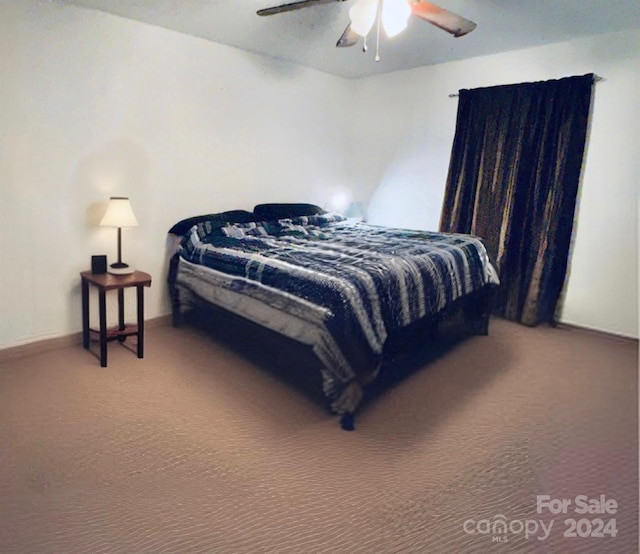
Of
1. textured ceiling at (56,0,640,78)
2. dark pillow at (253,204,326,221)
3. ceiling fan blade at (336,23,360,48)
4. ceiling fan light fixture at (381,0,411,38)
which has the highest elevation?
textured ceiling at (56,0,640,78)

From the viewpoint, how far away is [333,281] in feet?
7.19

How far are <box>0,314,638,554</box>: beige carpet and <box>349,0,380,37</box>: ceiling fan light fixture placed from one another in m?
1.99

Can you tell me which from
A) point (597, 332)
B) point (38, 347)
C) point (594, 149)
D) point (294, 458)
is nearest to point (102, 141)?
point (38, 347)

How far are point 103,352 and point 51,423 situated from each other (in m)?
0.67

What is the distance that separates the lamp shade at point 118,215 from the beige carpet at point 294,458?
0.88m

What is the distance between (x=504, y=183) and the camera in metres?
3.81

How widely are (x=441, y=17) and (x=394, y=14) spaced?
35 cm

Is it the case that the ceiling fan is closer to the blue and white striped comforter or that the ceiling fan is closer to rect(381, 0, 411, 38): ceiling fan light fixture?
rect(381, 0, 411, 38): ceiling fan light fixture

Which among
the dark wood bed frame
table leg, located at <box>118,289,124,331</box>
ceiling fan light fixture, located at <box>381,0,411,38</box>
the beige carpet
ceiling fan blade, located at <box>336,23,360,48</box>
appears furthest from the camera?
table leg, located at <box>118,289,124,331</box>

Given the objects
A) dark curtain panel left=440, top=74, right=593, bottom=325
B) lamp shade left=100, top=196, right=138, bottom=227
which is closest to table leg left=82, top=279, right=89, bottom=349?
lamp shade left=100, top=196, right=138, bottom=227

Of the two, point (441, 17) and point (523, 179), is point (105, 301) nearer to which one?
point (441, 17)

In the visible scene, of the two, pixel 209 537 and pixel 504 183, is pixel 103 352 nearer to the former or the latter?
pixel 209 537

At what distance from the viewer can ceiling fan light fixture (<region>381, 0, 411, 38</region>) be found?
2016 millimetres

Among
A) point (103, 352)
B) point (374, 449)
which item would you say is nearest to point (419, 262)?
point (374, 449)
